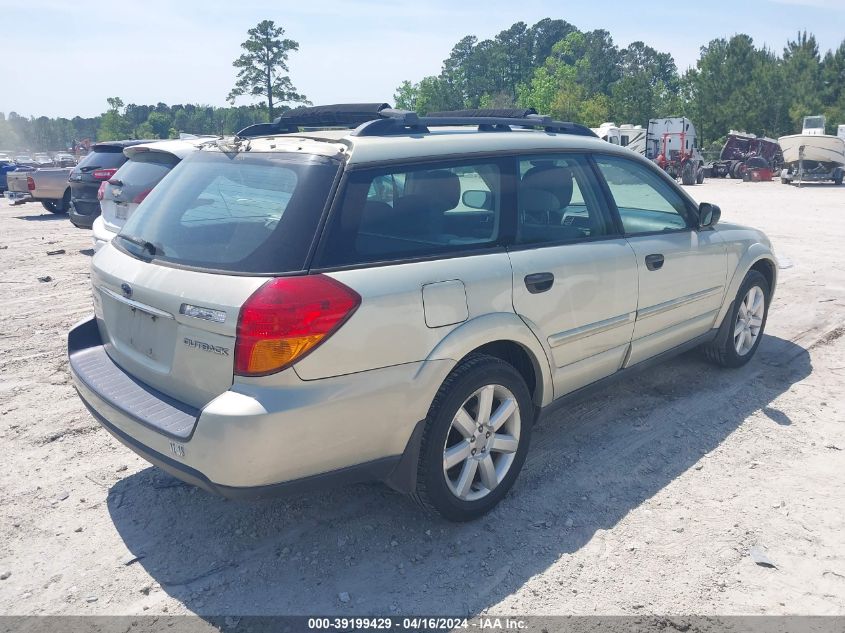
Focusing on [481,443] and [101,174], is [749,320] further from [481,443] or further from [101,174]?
[101,174]

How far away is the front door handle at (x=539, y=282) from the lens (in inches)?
138

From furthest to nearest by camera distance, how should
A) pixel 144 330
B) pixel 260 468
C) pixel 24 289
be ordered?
pixel 24 289 < pixel 144 330 < pixel 260 468

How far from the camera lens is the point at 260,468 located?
2662mm

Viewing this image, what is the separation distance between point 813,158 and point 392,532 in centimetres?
3342

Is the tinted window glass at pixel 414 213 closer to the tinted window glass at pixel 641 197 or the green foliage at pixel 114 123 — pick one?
the tinted window glass at pixel 641 197

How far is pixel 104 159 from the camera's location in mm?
10898

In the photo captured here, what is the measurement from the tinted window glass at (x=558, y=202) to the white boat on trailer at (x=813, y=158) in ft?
102

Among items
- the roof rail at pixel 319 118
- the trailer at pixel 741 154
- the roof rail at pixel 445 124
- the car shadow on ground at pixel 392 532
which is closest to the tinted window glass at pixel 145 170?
the roof rail at pixel 319 118

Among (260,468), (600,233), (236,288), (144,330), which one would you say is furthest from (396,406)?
(600,233)

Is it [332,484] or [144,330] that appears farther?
[144,330]

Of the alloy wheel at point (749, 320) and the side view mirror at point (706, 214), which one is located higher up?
the side view mirror at point (706, 214)

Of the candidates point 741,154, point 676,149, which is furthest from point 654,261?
point 741,154

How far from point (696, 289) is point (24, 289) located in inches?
298

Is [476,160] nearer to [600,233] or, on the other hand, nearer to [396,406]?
[600,233]
